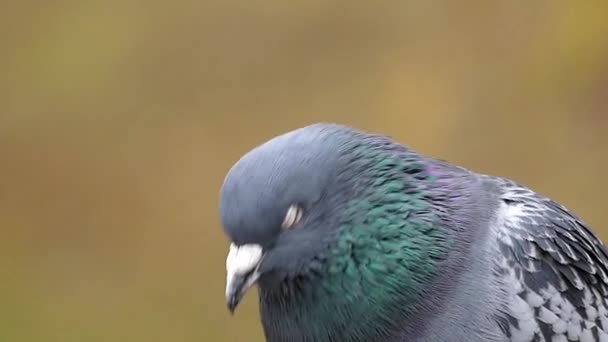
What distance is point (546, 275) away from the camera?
175 centimetres

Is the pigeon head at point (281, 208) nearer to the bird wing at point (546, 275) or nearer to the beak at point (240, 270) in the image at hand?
the beak at point (240, 270)

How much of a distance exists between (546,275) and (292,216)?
642mm

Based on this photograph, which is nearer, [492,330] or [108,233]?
[492,330]

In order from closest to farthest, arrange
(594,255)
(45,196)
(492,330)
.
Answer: (492,330) → (594,255) → (45,196)

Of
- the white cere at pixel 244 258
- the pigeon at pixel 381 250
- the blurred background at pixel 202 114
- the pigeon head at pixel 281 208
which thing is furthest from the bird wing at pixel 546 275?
the blurred background at pixel 202 114

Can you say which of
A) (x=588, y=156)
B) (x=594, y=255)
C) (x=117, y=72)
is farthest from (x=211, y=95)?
(x=594, y=255)

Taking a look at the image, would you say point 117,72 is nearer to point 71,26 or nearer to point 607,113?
point 71,26

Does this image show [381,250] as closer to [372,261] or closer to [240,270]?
[372,261]

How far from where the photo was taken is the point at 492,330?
166 centimetres

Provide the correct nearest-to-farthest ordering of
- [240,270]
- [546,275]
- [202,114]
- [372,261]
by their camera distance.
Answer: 1. [240,270]
2. [372,261]
3. [546,275]
4. [202,114]

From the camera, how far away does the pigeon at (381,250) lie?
4.92 feet

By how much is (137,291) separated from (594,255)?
2.12m

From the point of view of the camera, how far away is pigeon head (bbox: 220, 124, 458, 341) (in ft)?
4.87

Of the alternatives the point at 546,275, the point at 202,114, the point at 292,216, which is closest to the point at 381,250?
the point at 292,216
